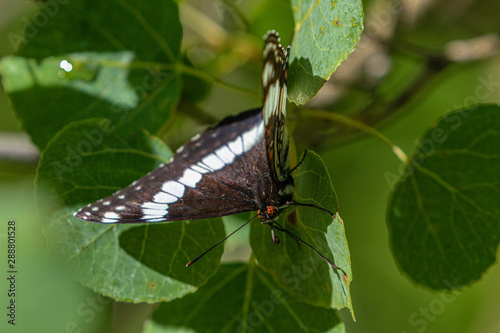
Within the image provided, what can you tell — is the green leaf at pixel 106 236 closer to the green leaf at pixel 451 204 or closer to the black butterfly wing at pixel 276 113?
the black butterfly wing at pixel 276 113

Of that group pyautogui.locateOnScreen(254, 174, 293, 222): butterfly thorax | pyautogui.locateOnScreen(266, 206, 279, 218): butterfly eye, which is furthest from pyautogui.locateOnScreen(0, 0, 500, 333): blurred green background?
pyautogui.locateOnScreen(266, 206, 279, 218): butterfly eye

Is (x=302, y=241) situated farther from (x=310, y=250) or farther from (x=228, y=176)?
(x=228, y=176)

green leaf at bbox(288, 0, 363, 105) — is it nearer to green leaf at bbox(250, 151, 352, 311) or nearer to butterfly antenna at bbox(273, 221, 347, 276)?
green leaf at bbox(250, 151, 352, 311)

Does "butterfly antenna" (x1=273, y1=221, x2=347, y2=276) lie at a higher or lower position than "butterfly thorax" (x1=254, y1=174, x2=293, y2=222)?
lower

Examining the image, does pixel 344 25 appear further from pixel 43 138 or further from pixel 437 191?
pixel 43 138

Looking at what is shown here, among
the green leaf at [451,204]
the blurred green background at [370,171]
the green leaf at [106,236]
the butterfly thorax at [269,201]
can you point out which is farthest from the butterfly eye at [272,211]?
the blurred green background at [370,171]
